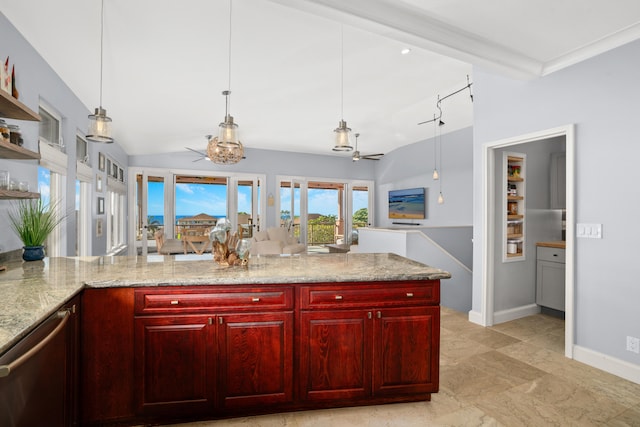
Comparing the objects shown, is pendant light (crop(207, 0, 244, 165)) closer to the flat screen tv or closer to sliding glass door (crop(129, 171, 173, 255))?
sliding glass door (crop(129, 171, 173, 255))

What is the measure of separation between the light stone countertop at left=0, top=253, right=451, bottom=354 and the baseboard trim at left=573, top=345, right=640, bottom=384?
1774 millimetres

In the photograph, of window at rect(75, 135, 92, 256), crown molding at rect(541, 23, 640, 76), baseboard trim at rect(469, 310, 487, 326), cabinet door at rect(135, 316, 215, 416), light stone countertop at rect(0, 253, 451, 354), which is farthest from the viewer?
window at rect(75, 135, 92, 256)

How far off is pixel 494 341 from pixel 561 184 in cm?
223

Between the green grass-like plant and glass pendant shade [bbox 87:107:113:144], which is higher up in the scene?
glass pendant shade [bbox 87:107:113:144]

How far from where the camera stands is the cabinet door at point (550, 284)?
12.8ft

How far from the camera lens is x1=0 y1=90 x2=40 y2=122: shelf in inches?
67.1

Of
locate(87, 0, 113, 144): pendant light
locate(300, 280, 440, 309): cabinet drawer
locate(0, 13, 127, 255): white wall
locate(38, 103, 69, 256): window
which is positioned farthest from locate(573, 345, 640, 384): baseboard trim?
locate(38, 103, 69, 256): window

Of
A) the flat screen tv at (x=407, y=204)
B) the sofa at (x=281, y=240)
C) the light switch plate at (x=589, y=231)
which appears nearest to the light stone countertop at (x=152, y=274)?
the light switch plate at (x=589, y=231)

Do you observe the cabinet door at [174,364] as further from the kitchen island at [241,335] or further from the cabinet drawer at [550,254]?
the cabinet drawer at [550,254]

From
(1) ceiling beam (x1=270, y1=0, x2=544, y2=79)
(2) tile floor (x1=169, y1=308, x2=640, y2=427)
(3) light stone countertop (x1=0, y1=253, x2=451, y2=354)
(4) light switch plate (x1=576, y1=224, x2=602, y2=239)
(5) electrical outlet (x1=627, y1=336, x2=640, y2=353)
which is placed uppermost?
(1) ceiling beam (x1=270, y1=0, x2=544, y2=79)

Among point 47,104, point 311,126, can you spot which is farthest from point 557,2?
point 311,126

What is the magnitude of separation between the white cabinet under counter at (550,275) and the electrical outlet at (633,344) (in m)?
1.35

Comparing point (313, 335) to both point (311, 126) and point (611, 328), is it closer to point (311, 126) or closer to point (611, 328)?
point (611, 328)

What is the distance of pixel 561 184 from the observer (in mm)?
4113
